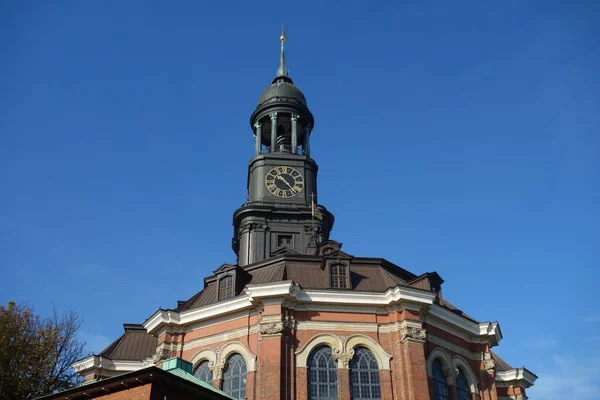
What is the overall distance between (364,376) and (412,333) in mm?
2811

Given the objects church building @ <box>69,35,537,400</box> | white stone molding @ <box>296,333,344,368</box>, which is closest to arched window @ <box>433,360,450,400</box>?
church building @ <box>69,35,537,400</box>

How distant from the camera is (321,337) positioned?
28.1 meters

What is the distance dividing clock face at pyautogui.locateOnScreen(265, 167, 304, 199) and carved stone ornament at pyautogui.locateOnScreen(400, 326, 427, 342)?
45.3 ft

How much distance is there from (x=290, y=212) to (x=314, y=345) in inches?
458

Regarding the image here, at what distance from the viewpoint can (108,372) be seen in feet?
108

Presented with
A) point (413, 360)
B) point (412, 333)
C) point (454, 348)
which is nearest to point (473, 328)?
point (454, 348)

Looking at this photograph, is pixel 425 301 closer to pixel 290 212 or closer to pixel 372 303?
pixel 372 303

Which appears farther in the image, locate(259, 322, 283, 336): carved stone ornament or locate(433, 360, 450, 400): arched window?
locate(433, 360, 450, 400): arched window

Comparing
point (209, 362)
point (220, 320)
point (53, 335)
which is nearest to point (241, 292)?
point (220, 320)

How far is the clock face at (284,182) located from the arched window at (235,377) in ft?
42.9

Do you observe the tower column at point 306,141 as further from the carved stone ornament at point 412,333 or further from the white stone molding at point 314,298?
the carved stone ornament at point 412,333

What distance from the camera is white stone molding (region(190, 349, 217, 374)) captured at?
29.2 metres

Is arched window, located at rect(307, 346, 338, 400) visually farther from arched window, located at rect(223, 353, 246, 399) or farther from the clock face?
the clock face

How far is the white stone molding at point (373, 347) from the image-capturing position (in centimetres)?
2772
